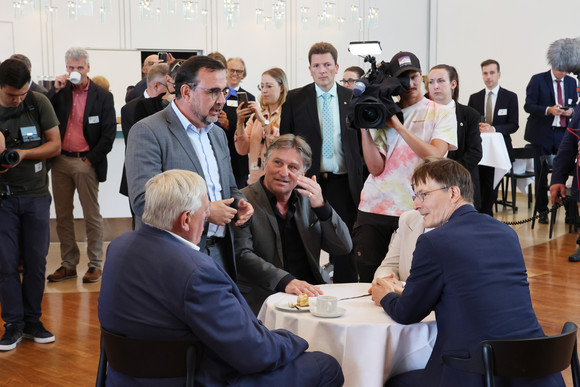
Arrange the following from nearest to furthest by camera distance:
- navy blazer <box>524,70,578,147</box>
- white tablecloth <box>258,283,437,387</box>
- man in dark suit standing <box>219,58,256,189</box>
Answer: white tablecloth <box>258,283,437,387</box>
man in dark suit standing <box>219,58,256,189</box>
navy blazer <box>524,70,578,147</box>

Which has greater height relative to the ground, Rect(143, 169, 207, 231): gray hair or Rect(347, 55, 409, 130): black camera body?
Rect(347, 55, 409, 130): black camera body

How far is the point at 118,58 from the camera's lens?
1109cm

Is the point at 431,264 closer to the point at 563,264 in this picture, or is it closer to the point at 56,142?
the point at 56,142

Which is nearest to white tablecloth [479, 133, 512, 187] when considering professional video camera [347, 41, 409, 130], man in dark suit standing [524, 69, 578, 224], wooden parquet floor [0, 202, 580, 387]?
wooden parquet floor [0, 202, 580, 387]

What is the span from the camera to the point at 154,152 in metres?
2.87

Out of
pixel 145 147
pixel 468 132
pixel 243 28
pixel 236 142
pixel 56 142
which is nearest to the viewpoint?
pixel 145 147

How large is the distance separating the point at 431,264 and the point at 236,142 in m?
3.40

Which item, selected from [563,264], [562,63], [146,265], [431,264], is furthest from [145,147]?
[563,264]

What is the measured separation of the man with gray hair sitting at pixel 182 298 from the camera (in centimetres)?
203

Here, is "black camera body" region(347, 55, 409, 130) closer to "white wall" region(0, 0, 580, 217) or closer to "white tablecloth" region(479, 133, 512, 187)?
"white tablecloth" region(479, 133, 512, 187)

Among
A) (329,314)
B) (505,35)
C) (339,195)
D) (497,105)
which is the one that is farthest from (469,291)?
(505,35)

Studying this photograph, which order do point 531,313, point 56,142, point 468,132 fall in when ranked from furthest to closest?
point 468,132, point 56,142, point 531,313

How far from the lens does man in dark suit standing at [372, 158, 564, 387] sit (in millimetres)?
2174

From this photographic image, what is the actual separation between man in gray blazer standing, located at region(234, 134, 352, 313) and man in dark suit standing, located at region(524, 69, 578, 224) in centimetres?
543
